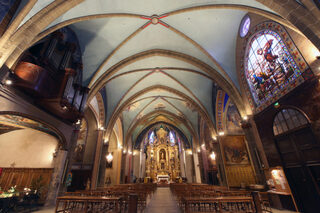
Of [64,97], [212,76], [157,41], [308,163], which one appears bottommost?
[308,163]

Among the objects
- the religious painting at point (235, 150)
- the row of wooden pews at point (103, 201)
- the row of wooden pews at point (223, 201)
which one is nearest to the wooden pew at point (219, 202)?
the row of wooden pews at point (223, 201)

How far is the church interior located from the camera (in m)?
4.45

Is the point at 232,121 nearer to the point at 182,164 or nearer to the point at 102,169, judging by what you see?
the point at 102,169

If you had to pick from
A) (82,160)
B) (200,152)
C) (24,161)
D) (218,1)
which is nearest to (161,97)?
(200,152)

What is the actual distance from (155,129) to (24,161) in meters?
22.5

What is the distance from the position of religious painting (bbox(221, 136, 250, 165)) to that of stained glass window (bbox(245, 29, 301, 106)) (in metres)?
4.29

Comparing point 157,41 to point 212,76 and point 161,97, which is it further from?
point 161,97

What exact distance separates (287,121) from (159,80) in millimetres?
10650

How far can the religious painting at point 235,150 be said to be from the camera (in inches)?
394

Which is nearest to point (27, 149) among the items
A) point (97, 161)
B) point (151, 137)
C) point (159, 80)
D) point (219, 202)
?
point (97, 161)

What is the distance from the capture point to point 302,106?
4.70 m

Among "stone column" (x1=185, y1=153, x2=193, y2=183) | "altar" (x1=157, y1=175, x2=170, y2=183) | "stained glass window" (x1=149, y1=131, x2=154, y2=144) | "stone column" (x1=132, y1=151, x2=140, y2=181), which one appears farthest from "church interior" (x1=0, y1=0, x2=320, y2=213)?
"stained glass window" (x1=149, y1=131, x2=154, y2=144)

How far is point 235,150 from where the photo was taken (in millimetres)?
10250

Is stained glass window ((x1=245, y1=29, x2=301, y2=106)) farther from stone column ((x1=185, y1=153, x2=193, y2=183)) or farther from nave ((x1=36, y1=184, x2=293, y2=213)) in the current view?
stone column ((x1=185, y1=153, x2=193, y2=183))
